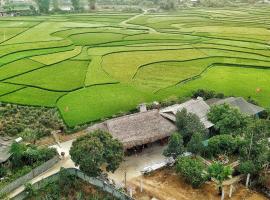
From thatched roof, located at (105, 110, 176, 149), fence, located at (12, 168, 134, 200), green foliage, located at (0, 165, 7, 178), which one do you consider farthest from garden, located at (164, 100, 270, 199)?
green foliage, located at (0, 165, 7, 178)

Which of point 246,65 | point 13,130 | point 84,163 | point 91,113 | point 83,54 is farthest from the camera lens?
point 83,54

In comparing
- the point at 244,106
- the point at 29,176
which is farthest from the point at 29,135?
the point at 244,106

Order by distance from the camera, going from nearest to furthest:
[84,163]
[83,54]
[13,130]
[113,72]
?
[84,163]
[13,130]
[113,72]
[83,54]

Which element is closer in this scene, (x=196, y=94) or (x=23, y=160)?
(x=23, y=160)

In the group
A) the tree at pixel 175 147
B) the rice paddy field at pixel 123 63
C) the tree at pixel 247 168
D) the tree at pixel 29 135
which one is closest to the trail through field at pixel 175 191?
the tree at pixel 247 168

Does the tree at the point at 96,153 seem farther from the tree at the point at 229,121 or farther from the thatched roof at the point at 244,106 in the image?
the thatched roof at the point at 244,106

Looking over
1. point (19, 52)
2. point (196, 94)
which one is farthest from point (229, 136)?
point (19, 52)

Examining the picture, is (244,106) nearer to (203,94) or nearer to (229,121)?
(229,121)

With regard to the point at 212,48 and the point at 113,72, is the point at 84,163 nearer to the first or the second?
the point at 113,72
